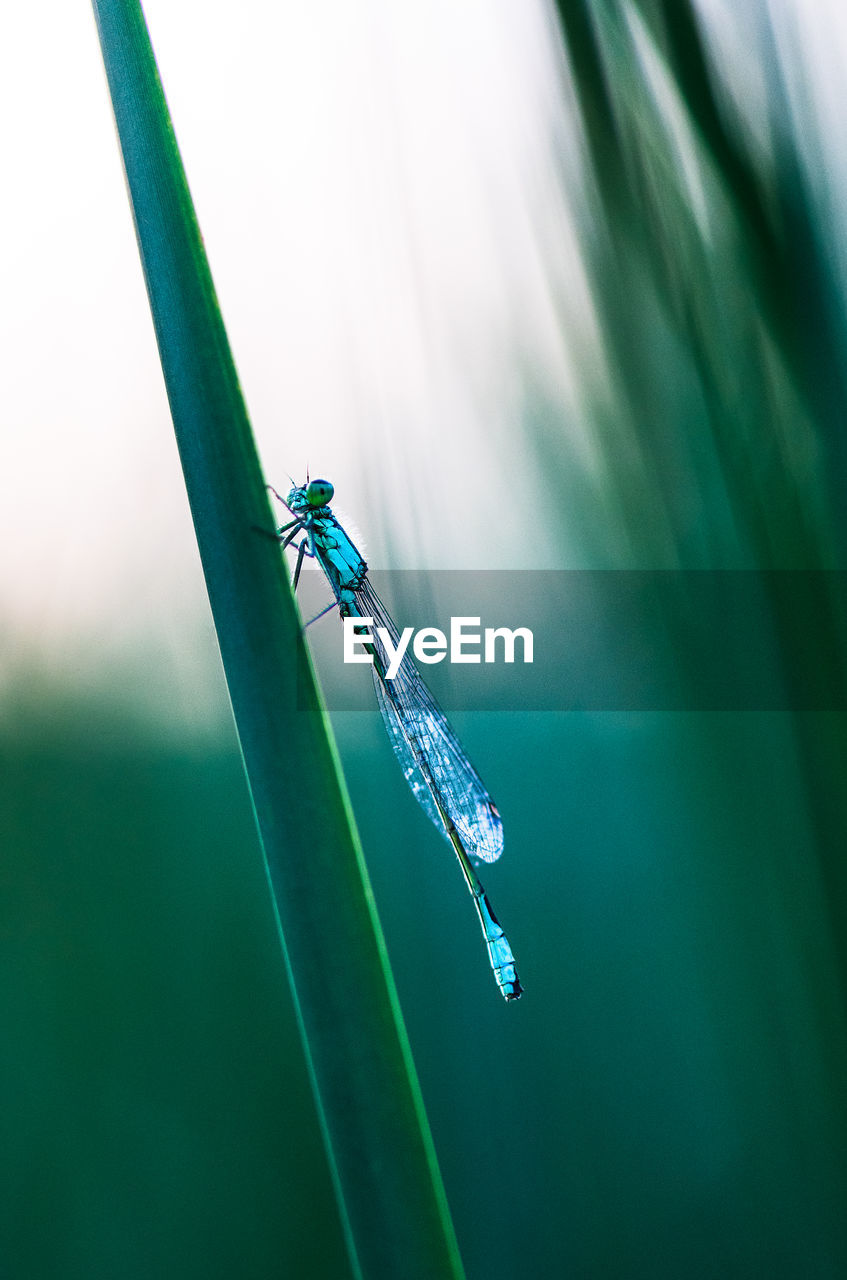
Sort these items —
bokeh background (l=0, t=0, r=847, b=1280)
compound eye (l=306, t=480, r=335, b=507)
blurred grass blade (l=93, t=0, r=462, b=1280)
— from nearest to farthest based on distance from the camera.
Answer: blurred grass blade (l=93, t=0, r=462, b=1280) → bokeh background (l=0, t=0, r=847, b=1280) → compound eye (l=306, t=480, r=335, b=507)

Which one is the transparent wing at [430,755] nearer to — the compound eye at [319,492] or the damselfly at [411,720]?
the damselfly at [411,720]

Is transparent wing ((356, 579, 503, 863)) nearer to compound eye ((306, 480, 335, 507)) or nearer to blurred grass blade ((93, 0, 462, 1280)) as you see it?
compound eye ((306, 480, 335, 507))

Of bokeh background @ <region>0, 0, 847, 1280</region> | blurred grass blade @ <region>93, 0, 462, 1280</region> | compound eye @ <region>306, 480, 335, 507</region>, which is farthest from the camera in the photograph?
compound eye @ <region>306, 480, 335, 507</region>

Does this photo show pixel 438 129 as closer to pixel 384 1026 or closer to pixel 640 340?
pixel 640 340

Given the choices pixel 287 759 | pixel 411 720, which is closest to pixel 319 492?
pixel 411 720

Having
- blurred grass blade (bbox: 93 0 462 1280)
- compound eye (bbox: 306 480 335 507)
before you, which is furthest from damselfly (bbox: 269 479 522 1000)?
blurred grass blade (bbox: 93 0 462 1280)

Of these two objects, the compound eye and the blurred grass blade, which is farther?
the compound eye

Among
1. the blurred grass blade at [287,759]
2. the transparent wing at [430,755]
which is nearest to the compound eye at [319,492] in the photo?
the transparent wing at [430,755]

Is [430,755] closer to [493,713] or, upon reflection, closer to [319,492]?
[493,713]
